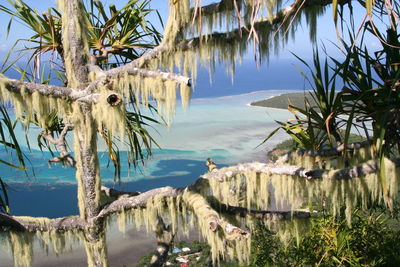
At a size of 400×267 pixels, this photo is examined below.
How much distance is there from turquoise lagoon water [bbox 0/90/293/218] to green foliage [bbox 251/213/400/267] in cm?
821

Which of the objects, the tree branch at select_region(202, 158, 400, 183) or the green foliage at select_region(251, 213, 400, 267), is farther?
the green foliage at select_region(251, 213, 400, 267)

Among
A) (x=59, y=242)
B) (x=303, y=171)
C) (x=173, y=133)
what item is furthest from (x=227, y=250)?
(x=173, y=133)

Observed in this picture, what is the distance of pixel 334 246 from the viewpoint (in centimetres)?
393

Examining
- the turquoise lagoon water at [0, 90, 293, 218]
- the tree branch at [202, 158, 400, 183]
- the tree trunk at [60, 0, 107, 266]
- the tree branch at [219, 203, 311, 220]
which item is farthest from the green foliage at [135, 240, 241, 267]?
the tree branch at [202, 158, 400, 183]

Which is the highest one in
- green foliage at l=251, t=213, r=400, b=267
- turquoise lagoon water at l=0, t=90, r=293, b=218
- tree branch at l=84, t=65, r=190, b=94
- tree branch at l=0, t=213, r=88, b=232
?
tree branch at l=84, t=65, r=190, b=94

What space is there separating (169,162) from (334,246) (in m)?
18.6

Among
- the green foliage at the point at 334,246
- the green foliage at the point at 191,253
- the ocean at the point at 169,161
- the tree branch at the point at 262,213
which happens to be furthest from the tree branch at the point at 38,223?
Answer: the ocean at the point at 169,161

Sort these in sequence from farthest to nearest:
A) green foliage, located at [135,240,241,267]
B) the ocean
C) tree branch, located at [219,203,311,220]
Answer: the ocean
green foliage, located at [135,240,241,267]
tree branch, located at [219,203,311,220]

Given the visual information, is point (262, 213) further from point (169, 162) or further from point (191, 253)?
point (169, 162)

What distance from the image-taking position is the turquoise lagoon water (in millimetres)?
18266

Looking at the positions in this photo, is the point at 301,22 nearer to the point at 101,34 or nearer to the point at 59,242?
the point at 101,34

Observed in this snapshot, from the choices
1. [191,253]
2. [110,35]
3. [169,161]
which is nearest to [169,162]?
[169,161]

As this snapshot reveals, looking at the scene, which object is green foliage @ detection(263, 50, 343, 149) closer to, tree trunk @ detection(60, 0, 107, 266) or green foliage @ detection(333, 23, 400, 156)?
green foliage @ detection(333, 23, 400, 156)

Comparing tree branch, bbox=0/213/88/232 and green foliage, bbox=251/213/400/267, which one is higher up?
tree branch, bbox=0/213/88/232
